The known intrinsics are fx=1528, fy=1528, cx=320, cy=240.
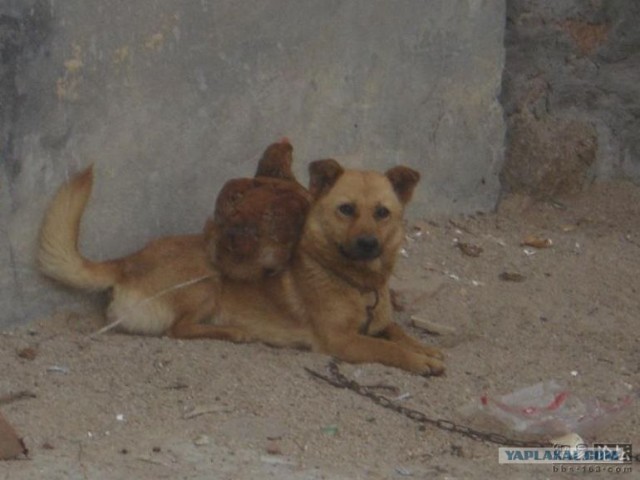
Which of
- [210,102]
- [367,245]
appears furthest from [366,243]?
[210,102]

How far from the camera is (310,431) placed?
5367 millimetres

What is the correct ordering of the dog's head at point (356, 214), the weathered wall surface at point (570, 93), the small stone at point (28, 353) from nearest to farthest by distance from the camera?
the small stone at point (28, 353) → the dog's head at point (356, 214) → the weathered wall surface at point (570, 93)

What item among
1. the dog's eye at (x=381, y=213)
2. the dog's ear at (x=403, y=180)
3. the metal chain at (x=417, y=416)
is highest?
the dog's ear at (x=403, y=180)

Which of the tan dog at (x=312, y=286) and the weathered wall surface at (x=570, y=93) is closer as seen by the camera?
the tan dog at (x=312, y=286)

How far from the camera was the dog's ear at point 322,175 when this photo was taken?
260 inches

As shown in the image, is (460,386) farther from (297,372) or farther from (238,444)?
(238,444)

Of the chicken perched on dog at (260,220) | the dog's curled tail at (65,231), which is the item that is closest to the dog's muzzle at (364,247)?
the chicken perched on dog at (260,220)

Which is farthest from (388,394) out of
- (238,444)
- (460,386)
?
(238,444)

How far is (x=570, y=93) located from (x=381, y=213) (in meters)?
2.12

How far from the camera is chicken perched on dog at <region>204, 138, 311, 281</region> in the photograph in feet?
20.9

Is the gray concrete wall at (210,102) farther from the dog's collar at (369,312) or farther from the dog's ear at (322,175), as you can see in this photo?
the dog's collar at (369,312)

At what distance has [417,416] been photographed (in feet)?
18.4

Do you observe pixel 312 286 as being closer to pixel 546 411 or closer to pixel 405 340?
pixel 405 340

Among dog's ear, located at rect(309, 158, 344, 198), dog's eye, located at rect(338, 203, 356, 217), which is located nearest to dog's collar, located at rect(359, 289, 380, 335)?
dog's eye, located at rect(338, 203, 356, 217)
